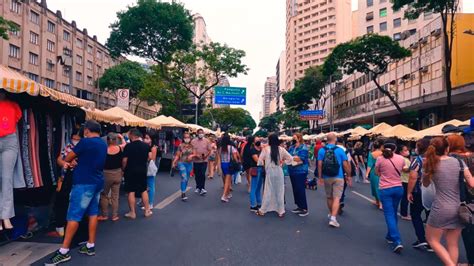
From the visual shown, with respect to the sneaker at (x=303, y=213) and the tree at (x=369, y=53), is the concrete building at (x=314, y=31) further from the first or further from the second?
the sneaker at (x=303, y=213)

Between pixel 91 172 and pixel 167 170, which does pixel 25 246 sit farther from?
pixel 167 170

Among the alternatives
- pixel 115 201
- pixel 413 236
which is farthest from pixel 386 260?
pixel 115 201

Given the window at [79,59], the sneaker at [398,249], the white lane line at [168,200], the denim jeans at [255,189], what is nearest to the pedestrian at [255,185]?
the denim jeans at [255,189]

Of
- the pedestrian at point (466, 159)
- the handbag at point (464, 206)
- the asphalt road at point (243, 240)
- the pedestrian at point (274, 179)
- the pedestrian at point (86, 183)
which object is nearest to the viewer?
the handbag at point (464, 206)

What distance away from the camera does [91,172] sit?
4.52 m

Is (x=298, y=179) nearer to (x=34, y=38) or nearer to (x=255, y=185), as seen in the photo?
(x=255, y=185)

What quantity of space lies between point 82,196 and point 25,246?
135 cm

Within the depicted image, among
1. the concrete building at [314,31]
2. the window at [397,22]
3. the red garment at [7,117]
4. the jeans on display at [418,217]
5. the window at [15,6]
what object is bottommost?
the jeans on display at [418,217]

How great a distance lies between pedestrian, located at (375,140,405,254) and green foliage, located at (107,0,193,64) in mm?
22007

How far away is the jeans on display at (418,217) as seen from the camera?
5.23m

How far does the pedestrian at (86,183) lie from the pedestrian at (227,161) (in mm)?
4540

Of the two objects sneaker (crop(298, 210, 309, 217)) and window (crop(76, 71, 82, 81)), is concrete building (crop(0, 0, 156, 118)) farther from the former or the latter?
sneaker (crop(298, 210, 309, 217))

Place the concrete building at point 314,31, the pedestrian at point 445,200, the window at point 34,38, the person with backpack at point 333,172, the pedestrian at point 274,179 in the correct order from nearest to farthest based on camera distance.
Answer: the pedestrian at point 445,200 → the person with backpack at point 333,172 → the pedestrian at point 274,179 → the window at point 34,38 → the concrete building at point 314,31

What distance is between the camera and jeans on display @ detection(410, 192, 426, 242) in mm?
5227
